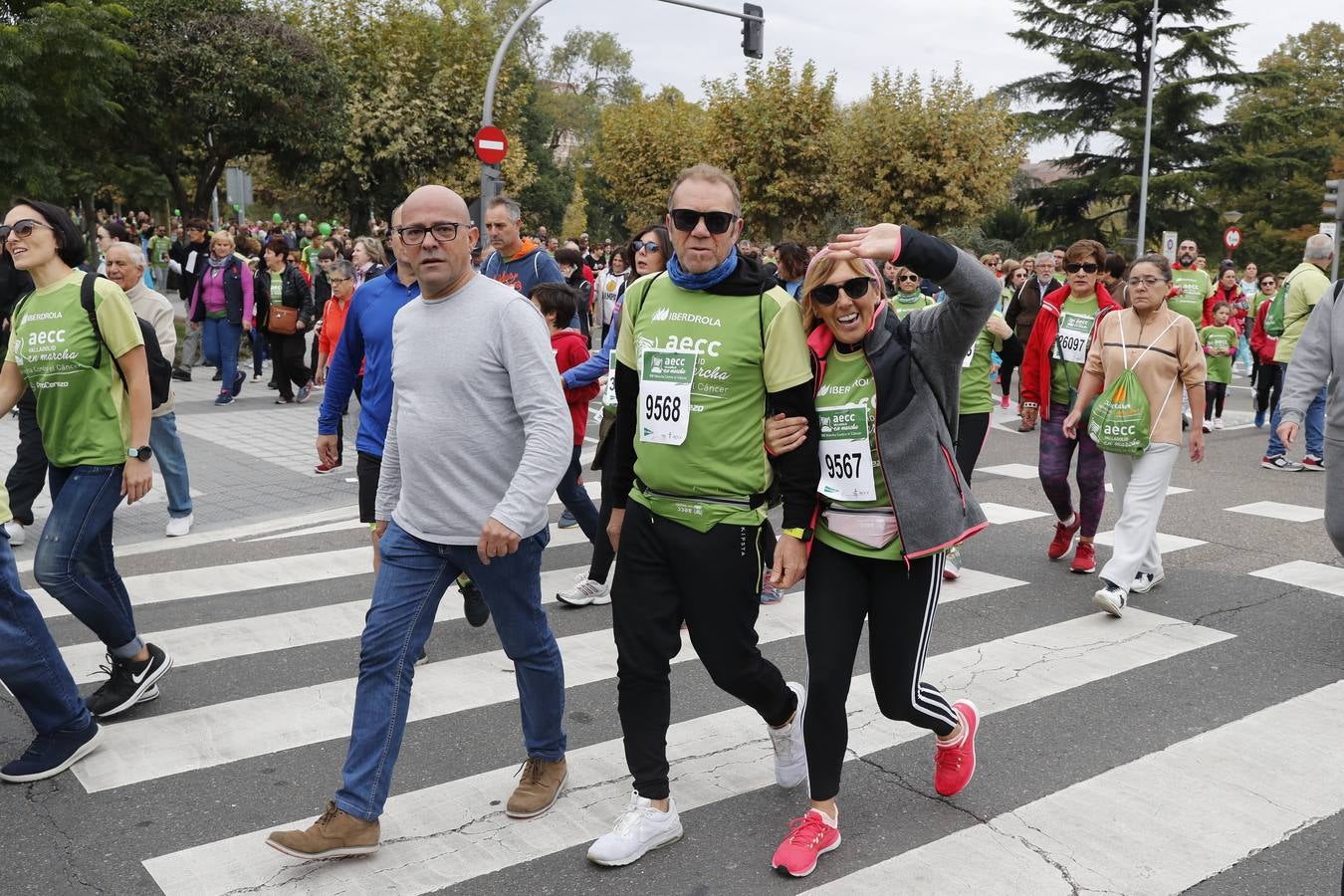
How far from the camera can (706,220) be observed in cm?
339

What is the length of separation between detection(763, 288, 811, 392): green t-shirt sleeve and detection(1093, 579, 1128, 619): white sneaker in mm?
3428

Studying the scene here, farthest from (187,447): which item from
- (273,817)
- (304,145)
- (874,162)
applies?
(874,162)

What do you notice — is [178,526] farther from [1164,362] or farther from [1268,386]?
[1268,386]

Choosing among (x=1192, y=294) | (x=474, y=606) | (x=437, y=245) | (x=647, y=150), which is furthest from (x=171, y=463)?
(x=647, y=150)

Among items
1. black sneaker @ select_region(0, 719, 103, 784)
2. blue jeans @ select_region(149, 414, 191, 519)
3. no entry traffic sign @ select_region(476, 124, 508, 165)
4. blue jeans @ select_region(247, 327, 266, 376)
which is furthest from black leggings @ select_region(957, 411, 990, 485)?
blue jeans @ select_region(247, 327, 266, 376)

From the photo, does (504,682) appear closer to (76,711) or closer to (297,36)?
(76,711)

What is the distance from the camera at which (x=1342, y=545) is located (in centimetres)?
527

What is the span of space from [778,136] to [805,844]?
35.5 m

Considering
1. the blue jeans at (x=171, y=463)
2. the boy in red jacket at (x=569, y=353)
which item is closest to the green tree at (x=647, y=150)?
the blue jeans at (x=171, y=463)

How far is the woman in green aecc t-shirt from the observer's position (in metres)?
4.49

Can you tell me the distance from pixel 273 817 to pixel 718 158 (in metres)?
36.4

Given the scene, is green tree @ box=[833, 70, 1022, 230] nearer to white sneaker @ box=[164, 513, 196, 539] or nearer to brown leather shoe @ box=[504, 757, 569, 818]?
white sneaker @ box=[164, 513, 196, 539]

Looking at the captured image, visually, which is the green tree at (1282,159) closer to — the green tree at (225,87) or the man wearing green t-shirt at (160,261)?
the green tree at (225,87)

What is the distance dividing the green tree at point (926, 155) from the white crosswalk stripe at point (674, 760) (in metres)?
31.1
